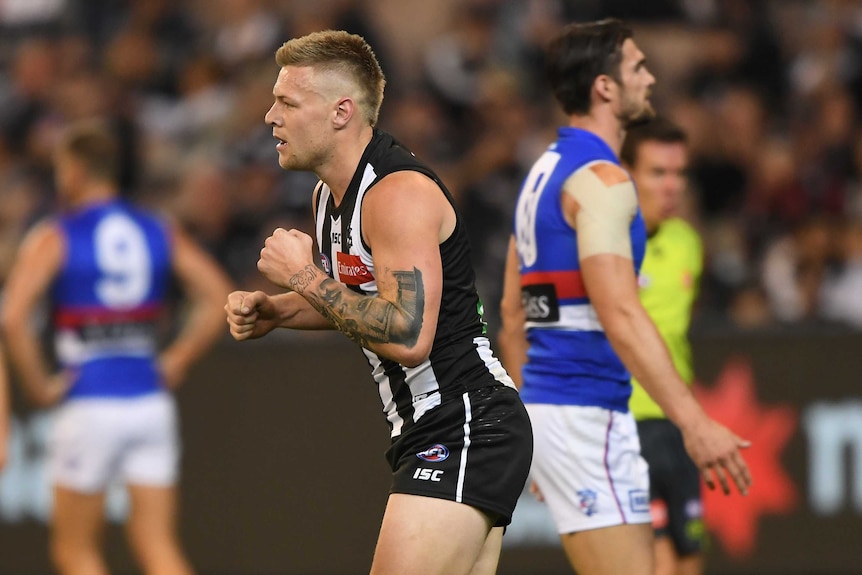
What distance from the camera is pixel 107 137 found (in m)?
7.86

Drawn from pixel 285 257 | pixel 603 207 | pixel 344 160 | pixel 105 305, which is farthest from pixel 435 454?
pixel 105 305

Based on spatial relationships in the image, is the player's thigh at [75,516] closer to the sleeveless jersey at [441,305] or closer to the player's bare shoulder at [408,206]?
the sleeveless jersey at [441,305]

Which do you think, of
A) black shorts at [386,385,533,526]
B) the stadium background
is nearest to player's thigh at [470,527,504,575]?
black shorts at [386,385,533,526]

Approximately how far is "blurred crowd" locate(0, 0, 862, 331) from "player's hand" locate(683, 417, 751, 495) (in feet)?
15.5

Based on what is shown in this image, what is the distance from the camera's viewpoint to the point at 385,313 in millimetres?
4363

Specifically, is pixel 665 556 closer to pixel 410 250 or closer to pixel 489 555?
pixel 489 555

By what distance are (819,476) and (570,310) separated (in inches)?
165

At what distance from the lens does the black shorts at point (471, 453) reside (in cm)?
457

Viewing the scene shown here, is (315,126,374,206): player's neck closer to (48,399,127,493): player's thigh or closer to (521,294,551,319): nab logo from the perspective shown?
(521,294,551,319): nab logo

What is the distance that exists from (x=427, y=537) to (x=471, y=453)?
32 centimetres

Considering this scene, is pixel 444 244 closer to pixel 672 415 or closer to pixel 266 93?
pixel 672 415

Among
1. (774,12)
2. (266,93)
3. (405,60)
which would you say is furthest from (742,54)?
(266,93)

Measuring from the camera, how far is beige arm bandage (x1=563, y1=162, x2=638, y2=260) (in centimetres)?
525

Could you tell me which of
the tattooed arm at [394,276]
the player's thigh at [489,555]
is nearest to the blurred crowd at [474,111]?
the player's thigh at [489,555]
